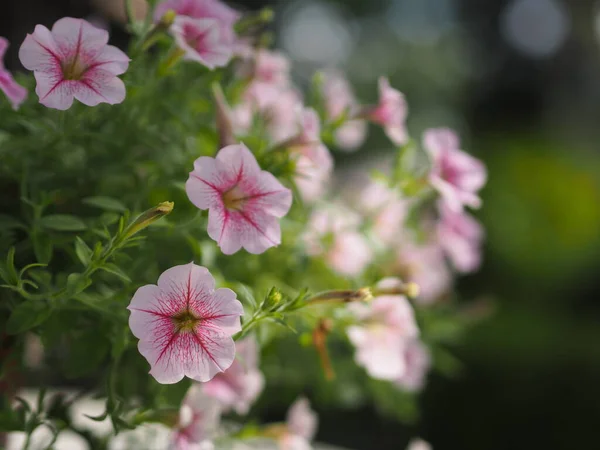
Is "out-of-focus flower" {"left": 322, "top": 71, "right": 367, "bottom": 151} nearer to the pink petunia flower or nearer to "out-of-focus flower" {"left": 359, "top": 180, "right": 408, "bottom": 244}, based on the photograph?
"out-of-focus flower" {"left": 359, "top": 180, "right": 408, "bottom": 244}

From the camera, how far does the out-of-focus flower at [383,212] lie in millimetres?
690

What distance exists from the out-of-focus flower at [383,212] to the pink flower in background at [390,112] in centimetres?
7

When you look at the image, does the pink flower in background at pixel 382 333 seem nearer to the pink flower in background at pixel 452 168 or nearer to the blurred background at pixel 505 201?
the pink flower in background at pixel 452 168

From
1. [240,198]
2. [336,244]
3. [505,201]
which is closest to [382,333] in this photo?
[336,244]

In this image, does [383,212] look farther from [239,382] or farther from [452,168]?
[239,382]

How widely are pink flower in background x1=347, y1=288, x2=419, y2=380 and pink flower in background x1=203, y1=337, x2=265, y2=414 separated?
0.28ft

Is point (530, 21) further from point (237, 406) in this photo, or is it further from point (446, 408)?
point (237, 406)

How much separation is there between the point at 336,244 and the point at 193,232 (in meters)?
0.19

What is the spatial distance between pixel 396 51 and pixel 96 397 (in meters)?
4.49

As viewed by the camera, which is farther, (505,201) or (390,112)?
(505,201)

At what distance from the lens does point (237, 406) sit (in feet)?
1.74

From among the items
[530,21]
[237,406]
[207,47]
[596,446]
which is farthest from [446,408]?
[530,21]

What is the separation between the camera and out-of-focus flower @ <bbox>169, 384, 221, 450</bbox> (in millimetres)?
467

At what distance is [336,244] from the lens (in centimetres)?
64
